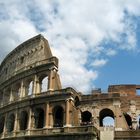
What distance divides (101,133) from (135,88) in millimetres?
7689

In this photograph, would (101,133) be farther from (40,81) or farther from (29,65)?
(29,65)

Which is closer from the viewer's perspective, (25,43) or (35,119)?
(35,119)

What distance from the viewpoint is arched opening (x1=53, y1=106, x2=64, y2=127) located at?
33625 millimetres

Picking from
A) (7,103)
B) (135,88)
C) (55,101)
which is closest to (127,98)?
(135,88)

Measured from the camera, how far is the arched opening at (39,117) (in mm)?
34628

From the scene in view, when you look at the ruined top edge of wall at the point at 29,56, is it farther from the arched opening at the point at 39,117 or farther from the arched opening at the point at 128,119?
the arched opening at the point at 128,119

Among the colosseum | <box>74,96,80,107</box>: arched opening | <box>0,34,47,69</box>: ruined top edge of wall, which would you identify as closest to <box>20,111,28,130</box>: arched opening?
the colosseum

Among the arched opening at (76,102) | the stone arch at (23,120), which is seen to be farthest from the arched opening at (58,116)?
the stone arch at (23,120)

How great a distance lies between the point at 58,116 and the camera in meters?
35.6

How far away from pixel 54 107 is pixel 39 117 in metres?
3.00

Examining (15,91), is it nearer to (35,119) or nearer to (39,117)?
(39,117)

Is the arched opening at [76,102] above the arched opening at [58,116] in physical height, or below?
above

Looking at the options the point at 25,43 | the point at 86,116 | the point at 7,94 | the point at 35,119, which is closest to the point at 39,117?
the point at 35,119

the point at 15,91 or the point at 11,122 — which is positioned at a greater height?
the point at 15,91
